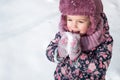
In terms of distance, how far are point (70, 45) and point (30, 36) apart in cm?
123

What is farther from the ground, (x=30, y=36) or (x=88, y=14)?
(x=88, y=14)

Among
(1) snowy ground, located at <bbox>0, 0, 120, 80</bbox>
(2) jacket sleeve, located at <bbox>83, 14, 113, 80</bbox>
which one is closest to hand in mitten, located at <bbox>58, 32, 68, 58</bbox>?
(2) jacket sleeve, located at <bbox>83, 14, 113, 80</bbox>

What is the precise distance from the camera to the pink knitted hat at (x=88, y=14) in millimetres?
1390

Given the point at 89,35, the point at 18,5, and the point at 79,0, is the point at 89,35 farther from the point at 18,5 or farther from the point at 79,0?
the point at 18,5

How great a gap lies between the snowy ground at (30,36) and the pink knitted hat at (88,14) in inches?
30.3

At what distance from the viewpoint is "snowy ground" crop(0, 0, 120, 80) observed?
2.28 meters

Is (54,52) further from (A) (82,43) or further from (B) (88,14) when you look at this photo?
(B) (88,14)

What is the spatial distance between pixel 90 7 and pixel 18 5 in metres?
1.71

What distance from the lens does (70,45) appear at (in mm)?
1444

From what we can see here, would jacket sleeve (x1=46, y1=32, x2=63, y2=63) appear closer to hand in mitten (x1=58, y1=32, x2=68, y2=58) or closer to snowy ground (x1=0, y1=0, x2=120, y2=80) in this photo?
hand in mitten (x1=58, y1=32, x2=68, y2=58)

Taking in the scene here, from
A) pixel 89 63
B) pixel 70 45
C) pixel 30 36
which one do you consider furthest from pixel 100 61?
pixel 30 36

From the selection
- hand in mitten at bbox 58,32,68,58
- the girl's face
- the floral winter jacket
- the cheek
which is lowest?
the floral winter jacket

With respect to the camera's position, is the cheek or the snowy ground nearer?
the cheek

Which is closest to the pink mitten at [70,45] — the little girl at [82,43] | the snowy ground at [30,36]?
the little girl at [82,43]
